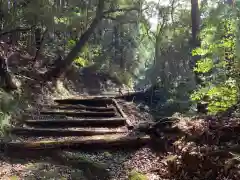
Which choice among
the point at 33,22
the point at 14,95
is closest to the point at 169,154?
the point at 14,95

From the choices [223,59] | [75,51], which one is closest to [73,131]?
[223,59]

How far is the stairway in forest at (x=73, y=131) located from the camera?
6.47 m

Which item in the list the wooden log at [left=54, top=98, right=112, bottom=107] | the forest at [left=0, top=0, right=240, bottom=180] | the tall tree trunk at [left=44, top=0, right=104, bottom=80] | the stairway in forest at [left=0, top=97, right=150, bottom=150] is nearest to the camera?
the forest at [left=0, top=0, right=240, bottom=180]

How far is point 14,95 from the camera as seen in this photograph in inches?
339

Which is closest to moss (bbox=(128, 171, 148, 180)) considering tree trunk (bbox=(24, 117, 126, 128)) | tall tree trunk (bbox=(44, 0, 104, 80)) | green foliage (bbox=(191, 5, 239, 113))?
green foliage (bbox=(191, 5, 239, 113))

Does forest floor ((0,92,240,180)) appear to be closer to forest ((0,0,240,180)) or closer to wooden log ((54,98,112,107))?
forest ((0,0,240,180))

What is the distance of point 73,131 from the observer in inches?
298

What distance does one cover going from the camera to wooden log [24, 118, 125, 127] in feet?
26.5

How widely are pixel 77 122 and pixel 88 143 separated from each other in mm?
1924

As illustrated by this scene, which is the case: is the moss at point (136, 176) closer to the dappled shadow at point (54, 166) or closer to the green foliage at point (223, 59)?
the dappled shadow at point (54, 166)

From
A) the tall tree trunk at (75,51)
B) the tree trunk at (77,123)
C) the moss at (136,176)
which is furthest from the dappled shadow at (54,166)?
the tall tree trunk at (75,51)

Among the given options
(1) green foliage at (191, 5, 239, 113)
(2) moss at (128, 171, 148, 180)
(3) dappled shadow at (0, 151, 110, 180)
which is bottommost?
(2) moss at (128, 171, 148, 180)

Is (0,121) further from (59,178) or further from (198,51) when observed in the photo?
(198,51)

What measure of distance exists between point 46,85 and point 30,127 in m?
4.29
